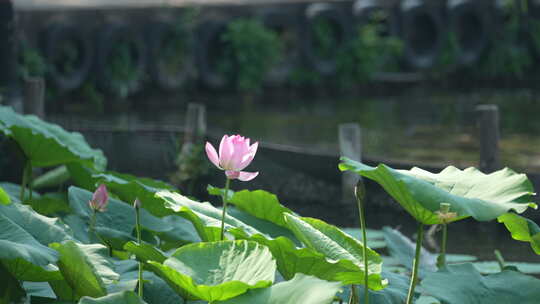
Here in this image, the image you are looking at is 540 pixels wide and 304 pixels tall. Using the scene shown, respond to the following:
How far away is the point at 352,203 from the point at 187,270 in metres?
3.23

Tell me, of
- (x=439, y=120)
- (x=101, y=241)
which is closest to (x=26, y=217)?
(x=101, y=241)

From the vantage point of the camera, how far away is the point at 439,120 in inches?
368

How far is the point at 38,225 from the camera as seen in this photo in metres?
1.79

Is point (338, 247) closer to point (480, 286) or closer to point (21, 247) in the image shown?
point (480, 286)

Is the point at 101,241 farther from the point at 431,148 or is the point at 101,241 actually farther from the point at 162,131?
the point at 431,148

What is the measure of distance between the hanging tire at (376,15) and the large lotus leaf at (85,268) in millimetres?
10512

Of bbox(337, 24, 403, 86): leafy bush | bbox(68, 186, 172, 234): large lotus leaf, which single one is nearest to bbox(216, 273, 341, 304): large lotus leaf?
bbox(68, 186, 172, 234): large lotus leaf

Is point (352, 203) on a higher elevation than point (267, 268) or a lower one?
lower

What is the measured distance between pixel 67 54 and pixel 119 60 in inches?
24.1

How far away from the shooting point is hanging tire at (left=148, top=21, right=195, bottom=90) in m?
10.7

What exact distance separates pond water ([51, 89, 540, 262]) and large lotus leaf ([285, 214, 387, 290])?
2.34 metres

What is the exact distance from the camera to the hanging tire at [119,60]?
33.8ft

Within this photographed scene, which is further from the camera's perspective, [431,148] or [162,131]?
[431,148]

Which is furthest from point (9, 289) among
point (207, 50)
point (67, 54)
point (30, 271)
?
point (207, 50)
